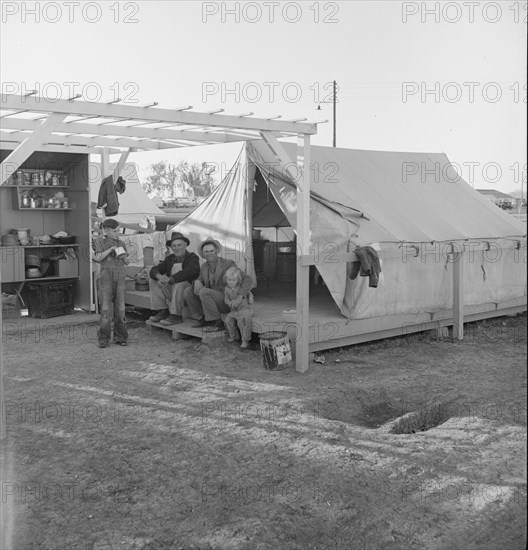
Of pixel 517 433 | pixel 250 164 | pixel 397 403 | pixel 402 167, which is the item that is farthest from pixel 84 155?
pixel 517 433

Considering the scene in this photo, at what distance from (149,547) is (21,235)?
7334 mm

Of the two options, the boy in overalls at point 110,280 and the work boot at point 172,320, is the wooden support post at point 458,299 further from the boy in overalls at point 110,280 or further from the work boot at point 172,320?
the boy in overalls at point 110,280

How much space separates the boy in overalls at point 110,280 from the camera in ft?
26.6

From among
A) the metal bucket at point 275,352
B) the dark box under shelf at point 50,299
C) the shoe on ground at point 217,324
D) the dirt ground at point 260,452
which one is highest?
the dark box under shelf at point 50,299

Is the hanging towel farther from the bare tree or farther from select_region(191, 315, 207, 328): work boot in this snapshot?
the bare tree

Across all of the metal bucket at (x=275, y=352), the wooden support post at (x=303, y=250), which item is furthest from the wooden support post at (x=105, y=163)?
the metal bucket at (x=275, y=352)

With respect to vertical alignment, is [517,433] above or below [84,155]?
below

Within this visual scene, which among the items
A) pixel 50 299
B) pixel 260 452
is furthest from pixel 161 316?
pixel 260 452

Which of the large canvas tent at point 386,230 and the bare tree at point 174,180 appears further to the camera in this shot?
the bare tree at point 174,180

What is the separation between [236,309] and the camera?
7.97 m

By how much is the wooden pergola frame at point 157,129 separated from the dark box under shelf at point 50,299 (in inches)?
79.2

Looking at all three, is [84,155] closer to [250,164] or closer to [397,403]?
[250,164]

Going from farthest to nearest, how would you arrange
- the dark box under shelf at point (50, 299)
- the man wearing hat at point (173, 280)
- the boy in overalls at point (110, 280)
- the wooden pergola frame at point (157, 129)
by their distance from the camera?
the dark box under shelf at point (50, 299), the man wearing hat at point (173, 280), the boy in overalls at point (110, 280), the wooden pergola frame at point (157, 129)

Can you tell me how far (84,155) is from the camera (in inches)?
405
